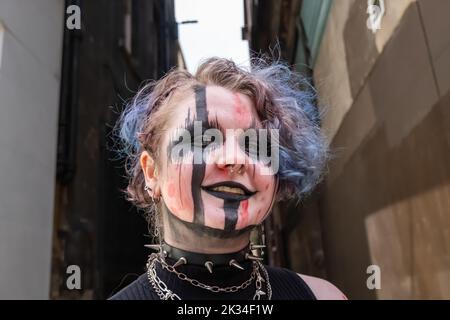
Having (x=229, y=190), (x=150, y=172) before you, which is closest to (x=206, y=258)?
(x=229, y=190)

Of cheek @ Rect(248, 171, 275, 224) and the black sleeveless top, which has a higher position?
cheek @ Rect(248, 171, 275, 224)

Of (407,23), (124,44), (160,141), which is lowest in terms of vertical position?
(160,141)

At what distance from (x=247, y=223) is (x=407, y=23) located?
196 centimetres

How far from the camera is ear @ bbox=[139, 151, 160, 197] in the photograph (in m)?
1.29

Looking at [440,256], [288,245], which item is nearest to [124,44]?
[288,245]

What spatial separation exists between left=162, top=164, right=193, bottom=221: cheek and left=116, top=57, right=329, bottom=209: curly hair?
13 cm

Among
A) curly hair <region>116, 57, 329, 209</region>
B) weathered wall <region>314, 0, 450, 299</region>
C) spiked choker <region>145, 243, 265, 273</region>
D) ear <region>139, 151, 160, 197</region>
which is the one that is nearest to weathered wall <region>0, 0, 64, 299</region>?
curly hair <region>116, 57, 329, 209</region>

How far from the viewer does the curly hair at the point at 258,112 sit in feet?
4.35

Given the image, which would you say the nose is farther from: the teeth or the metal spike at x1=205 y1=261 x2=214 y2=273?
the metal spike at x1=205 y1=261 x2=214 y2=273

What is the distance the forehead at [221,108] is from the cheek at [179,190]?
15 centimetres

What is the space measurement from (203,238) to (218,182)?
0.54 feet

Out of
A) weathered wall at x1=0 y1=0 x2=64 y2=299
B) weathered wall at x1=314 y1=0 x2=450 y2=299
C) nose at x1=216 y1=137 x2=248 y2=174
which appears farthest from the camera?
weathered wall at x1=0 y1=0 x2=64 y2=299
